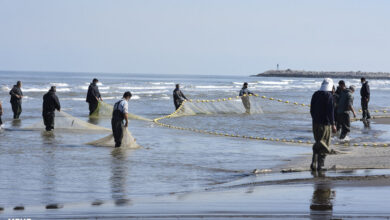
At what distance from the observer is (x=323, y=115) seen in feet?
33.2

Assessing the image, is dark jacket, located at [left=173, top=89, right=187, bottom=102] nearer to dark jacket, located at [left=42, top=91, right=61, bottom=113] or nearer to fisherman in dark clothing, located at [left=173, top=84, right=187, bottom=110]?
fisherman in dark clothing, located at [left=173, top=84, right=187, bottom=110]

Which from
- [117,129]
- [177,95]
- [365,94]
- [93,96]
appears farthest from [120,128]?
[177,95]

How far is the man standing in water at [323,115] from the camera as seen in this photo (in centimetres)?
1002

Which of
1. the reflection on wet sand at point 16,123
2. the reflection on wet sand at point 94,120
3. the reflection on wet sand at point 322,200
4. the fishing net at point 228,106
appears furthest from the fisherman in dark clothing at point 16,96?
the reflection on wet sand at point 322,200

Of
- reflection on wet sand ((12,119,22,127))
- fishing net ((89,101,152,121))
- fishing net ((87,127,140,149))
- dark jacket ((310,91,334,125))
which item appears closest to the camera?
dark jacket ((310,91,334,125))

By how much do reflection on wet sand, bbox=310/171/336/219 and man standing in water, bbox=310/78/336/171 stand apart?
0.77 metres

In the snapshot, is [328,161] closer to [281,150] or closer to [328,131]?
Result: [328,131]

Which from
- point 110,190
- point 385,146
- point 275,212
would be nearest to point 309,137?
point 385,146

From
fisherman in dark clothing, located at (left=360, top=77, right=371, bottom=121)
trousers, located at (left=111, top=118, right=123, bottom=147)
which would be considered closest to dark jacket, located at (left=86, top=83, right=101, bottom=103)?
trousers, located at (left=111, top=118, right=123, bottom=147)

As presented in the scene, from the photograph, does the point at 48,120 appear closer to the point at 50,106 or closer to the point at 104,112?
the point at 50,106

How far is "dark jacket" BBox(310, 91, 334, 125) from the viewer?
10008 mm

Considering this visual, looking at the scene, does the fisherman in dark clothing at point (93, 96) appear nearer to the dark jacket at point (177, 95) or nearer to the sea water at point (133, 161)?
the sea water at point (133, 161)

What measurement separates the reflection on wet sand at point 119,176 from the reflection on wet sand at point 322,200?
2.37m

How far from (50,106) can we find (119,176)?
7.54m
